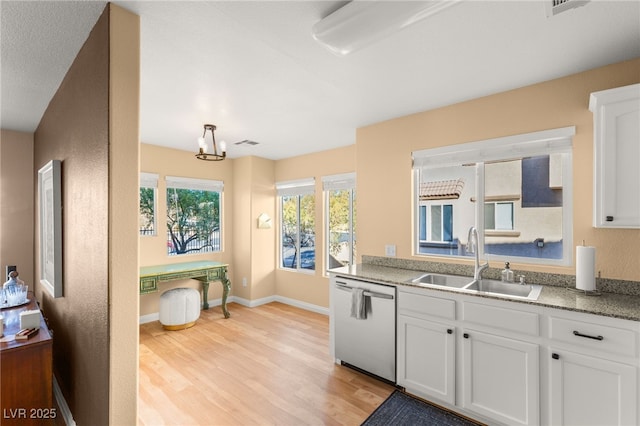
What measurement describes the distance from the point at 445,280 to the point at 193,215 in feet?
12.8

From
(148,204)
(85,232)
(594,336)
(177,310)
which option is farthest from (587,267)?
(148,204)

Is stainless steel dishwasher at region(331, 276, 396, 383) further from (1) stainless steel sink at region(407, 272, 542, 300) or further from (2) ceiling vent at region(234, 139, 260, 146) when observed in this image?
(2) ceiling vent at region(234, 139, 260, 146)

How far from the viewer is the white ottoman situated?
12.7ft

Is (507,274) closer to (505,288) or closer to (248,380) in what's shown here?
(505,288)

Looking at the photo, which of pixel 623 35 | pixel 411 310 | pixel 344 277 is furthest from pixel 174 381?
pixel 623 35

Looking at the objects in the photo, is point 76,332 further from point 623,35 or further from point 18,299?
point 623,35

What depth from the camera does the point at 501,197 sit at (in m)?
2.73

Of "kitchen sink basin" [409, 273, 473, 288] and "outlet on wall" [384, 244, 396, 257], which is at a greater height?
"outlet on wall" [384, 244, 396, 257]

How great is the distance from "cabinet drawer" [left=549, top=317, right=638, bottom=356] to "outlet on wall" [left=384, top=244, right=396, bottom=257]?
1.53 m

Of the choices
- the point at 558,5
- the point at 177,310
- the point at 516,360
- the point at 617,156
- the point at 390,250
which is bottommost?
the point at 177,310

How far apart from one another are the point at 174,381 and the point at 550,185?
3801mm

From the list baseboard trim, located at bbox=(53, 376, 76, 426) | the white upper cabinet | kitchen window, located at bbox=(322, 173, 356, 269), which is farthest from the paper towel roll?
baseboard trim, located at bbox=(53, 376, 76, 426)

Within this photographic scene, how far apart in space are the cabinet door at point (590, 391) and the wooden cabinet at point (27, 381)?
3319 mm

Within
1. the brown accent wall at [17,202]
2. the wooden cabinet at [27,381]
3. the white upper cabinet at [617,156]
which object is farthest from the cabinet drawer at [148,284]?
the white upper cabinet at [617,156]
